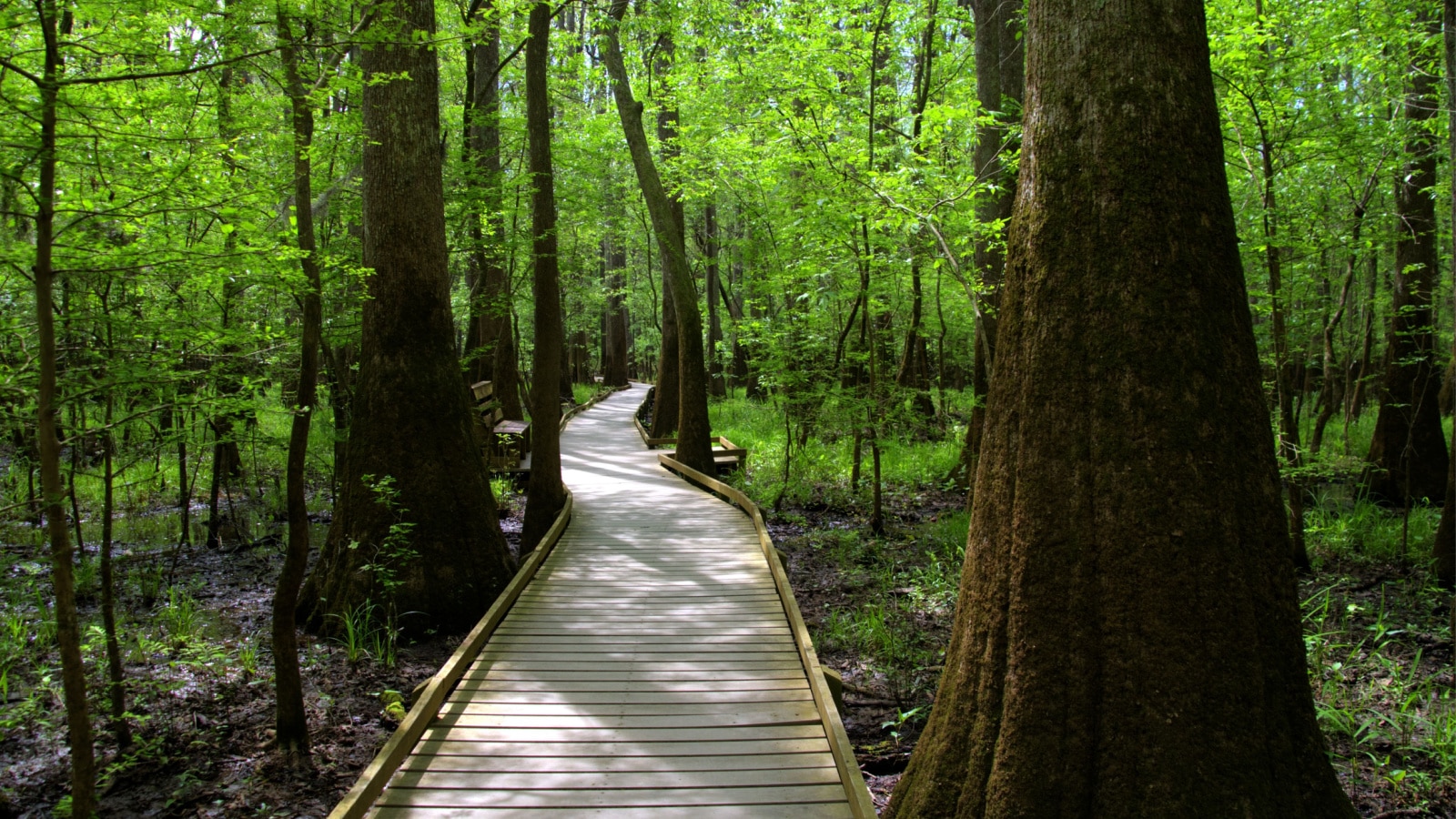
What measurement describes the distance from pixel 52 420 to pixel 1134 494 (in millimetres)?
4038

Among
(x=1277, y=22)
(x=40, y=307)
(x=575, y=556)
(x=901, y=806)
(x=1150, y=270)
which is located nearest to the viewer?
(x=1150, y=270)

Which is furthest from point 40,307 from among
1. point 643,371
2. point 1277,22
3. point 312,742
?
point 643,371

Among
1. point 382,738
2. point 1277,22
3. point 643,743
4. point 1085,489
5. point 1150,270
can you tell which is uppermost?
point 1277,22

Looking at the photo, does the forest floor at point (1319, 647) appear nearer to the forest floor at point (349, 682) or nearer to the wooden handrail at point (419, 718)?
the forest floor at point (349, 682)

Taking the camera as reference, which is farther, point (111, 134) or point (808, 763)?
point (808, 763)

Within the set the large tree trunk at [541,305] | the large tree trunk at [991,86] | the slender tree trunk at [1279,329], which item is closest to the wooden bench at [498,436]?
the large tree trunk at [541,305]

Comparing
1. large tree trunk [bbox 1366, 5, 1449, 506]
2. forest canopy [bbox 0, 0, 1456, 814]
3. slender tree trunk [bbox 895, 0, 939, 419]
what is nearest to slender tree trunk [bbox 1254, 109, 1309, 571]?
forest canopy [bbox 0, 0, 1456, 814]

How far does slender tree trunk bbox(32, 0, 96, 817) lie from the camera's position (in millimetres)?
2920

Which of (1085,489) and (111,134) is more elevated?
(111,134)

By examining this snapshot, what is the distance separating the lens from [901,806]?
3.12m

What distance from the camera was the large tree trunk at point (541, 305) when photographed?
8.29m

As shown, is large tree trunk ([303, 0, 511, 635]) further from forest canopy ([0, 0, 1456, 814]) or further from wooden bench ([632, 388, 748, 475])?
wooden bench ([632, 388, 748, 475])

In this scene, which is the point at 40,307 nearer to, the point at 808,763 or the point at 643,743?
the point at 643,743

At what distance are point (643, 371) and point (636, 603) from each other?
44058 millimetres
